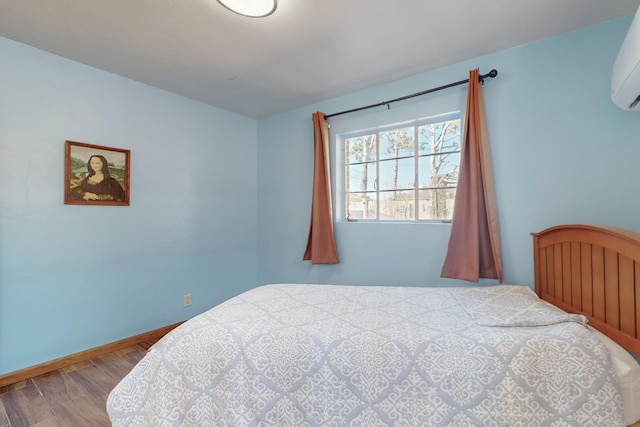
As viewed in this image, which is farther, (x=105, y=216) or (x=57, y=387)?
(x=105, y=216)

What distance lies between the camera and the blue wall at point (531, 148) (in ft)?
5.50

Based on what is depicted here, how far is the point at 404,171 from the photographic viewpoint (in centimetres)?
253

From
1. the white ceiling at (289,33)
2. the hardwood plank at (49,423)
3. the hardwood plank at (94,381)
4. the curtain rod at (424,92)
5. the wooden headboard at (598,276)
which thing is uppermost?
the white ceiling at (289,33)

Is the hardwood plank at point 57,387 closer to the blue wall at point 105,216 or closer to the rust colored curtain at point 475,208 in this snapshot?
the blue wall at point 105,216

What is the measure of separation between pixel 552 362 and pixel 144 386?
1575 millimetres

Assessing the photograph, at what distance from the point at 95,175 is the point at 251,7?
5.99 ft

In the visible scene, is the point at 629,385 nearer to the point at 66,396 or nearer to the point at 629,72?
the point at 629,72

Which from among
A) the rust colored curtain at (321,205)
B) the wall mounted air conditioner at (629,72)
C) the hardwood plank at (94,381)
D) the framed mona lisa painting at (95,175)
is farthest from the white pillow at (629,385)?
the framed mona lisa painting at (95,175)

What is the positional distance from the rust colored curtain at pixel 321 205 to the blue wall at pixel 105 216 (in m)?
1.05

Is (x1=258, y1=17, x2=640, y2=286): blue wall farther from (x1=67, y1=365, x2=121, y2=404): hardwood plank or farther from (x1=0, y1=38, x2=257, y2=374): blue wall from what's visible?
(x1=67, y1=365, x2=121, y2=404): hardwood plank


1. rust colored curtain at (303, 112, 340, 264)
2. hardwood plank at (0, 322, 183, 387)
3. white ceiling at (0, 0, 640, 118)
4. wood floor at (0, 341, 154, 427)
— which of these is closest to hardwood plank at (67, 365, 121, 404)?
wood floor at (0, 341, 154, 427)

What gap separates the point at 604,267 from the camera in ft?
4.10

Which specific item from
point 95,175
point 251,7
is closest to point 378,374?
point 251,7

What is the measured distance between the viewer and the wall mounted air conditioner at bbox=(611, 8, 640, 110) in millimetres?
1142
